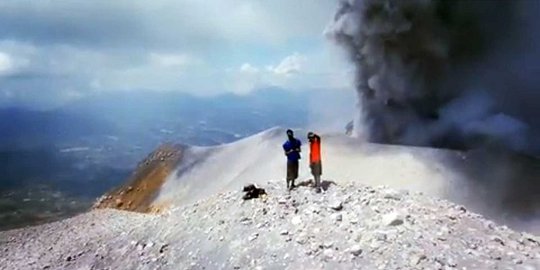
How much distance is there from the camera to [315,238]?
11984 mm

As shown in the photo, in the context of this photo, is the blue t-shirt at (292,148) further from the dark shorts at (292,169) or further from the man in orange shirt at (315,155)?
the man in orange shirt at (315,155)

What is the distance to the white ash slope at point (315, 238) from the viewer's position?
11125 millimetres

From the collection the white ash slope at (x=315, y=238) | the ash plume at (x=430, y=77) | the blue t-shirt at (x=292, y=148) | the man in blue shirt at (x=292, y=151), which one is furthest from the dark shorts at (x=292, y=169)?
the ash plume at (x=430, y=77)

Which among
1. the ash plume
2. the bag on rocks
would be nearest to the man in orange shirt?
the bag on rocks

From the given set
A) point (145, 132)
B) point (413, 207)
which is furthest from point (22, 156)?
point (413, 207)

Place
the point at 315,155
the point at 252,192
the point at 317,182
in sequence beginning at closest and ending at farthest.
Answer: the point at 315,155 < the point at 317,182 < the point at 252,192

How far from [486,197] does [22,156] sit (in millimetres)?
125815

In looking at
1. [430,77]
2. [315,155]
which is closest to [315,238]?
[315,155]

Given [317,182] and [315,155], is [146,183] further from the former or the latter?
[315,155]

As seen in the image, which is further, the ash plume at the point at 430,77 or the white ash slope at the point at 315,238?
the ash plume at the point at 430,77

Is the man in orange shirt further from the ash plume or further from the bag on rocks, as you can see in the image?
the ash plume

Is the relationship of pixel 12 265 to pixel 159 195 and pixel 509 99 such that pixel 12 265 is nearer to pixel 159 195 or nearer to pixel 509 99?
pixel 159 195

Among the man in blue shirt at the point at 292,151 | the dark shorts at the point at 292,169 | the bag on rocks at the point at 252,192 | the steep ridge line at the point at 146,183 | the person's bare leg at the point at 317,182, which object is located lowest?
the steep ridge line at the point at 146,183

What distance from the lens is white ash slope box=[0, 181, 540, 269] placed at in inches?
438
